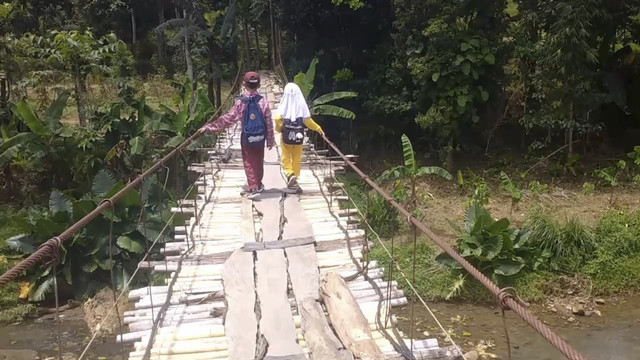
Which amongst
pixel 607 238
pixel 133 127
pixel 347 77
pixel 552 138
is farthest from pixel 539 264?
pixel 347 77

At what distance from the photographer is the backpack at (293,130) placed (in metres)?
4.41

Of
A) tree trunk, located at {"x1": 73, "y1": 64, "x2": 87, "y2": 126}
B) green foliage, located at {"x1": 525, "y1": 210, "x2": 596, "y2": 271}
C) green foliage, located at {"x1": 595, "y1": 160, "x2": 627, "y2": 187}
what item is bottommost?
green foliage, located at {"x1": 525, "y1": 210, "x2": 596, "y2": 271}

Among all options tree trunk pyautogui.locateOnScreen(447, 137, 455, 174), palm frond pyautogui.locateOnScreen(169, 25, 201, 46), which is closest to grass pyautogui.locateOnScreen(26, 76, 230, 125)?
palm frond pyautogui.locateOnScreen(169, 25, 201, 46)

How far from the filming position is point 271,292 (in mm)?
2814

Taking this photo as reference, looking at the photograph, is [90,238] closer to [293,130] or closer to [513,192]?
[293,130]

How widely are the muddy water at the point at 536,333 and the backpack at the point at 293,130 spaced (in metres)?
2.23

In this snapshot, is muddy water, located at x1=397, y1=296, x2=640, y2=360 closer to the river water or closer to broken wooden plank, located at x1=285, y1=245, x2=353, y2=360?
the river water

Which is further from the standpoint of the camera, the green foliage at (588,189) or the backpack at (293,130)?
the green foliage at (588,189)

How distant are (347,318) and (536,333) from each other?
→ 373 cm

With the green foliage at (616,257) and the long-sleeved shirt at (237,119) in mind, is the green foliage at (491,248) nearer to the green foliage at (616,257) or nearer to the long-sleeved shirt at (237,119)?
the green foliage at (616,257)

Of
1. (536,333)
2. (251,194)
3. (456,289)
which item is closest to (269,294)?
(251,194)

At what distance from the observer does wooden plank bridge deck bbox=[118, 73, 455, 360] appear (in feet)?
7.77

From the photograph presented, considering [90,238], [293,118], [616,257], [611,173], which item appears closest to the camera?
[293,118]

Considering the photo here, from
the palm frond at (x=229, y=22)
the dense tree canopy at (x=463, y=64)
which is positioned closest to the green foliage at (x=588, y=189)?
the dense tree canopy at (x=463, y=64)
